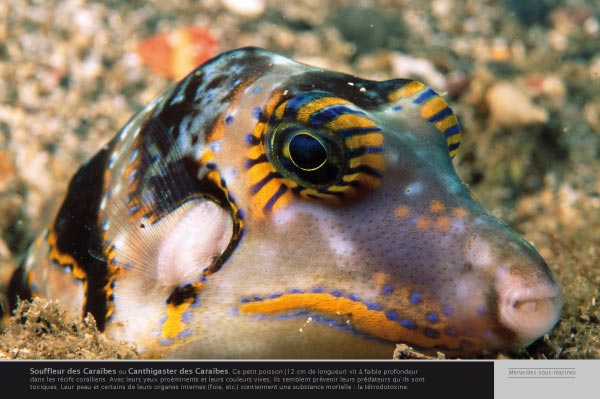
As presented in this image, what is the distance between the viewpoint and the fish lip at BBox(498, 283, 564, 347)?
75.5 inches

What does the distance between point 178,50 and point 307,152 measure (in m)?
5.05

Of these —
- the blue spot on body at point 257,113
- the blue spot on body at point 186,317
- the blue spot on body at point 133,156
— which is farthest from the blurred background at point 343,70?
the blue spot on body at point 257,113

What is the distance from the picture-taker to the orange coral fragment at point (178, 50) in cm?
652

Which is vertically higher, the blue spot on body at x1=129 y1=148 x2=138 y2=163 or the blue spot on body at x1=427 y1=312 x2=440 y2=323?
the blue spot on body at x1=129 y1=148 x2=138 y2=163

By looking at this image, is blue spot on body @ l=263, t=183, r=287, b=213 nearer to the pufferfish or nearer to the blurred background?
the pufferfish

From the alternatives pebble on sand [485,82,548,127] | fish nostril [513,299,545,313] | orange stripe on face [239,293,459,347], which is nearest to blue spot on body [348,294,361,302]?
orange stripe on face [239,293,459,347]

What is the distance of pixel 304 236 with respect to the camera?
7.18ft

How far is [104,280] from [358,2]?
6610 millimetres

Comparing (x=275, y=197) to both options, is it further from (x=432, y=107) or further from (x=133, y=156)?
(x=133, y=156)

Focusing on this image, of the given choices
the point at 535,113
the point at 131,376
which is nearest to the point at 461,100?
the point at 535,113

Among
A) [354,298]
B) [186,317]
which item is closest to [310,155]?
[354,298]
